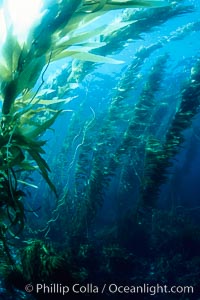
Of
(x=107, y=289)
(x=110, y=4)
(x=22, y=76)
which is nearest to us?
(x=22, y=76)

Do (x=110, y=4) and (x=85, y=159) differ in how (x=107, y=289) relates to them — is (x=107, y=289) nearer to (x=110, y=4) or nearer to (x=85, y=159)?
(x=85, y=159)

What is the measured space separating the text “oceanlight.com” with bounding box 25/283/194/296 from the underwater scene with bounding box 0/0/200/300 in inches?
0.8

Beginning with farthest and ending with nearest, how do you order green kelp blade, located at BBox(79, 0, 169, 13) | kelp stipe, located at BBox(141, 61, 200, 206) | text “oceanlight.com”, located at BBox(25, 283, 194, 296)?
kelp stipe, located at BBox(141, 61, 200, 206), text “oceanlight.com”, located at BBox(25, 283, 194, 296), green kelp blade, located at BBox(79, 0, 169, 13)

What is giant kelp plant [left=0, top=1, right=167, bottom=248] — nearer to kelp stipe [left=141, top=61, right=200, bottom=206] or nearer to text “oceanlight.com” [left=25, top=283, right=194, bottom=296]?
text “oceanlight.com” [left=25, top=283, right=194, bottom=296]

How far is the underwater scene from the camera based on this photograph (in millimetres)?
1708

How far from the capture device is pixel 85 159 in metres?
8.45

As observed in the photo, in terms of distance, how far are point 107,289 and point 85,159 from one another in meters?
3.67

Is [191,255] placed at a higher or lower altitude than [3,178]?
lower

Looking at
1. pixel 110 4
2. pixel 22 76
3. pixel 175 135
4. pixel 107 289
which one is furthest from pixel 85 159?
pixel 22 76

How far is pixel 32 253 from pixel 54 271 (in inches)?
19.1

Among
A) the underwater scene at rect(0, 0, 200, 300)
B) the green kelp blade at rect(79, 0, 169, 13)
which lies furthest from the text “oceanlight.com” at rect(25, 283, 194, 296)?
the green kelp blade at rect(79, 0, 169, 13)

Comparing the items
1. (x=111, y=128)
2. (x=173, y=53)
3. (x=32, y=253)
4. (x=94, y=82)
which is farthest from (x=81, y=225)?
(x=94, y=82)

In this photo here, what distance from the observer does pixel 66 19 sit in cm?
171

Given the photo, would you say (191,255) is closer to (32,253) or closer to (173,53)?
(32,253)
